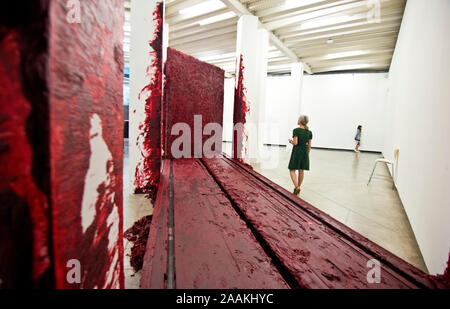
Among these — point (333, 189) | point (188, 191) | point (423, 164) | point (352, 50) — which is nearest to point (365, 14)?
point (352, 50)

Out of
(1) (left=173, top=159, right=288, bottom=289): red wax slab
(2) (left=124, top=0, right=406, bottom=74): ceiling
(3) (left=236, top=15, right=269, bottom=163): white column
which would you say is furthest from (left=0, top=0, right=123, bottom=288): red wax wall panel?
(2) (left=124, top=0, right=406, bottom=74): ceiling

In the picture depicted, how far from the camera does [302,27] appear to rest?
634cm

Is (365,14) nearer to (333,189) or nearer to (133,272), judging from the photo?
(333,189)

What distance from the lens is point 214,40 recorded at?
782cm

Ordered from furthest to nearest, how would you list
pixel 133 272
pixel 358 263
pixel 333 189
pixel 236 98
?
pixel 236 98
pixel 333 189
pixel 133 272
pixel 358 263

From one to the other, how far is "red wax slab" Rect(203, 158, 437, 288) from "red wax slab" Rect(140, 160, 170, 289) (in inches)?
16.9

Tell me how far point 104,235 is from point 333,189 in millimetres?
4074

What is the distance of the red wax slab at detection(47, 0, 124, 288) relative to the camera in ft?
1.21

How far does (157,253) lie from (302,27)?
7259 mm

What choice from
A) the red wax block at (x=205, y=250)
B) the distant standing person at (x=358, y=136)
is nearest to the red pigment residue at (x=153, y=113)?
the red wax block at (x=205, y=250)

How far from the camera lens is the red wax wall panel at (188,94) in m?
2.94

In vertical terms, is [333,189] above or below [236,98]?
below

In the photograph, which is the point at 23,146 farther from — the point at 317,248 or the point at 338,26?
the point at 338,26

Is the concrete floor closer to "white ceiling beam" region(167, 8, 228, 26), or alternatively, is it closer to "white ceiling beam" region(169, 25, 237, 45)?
"white ceiling beam" region(167, 8, 228, 26)
